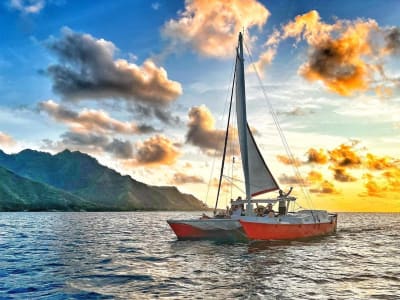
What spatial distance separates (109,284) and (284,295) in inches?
350

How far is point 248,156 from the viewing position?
1647 inches

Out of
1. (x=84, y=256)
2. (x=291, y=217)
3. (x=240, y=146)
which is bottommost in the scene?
(x=84, y=256)

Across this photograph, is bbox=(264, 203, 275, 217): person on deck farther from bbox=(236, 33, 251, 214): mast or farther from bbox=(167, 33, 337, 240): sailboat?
bbox=(236, 33, 251, 214): mast

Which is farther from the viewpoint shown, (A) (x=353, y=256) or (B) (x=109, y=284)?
(A) (x=353, y=256)

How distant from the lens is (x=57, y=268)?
2447 centimetres

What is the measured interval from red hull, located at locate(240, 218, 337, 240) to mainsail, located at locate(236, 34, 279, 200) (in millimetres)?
4265

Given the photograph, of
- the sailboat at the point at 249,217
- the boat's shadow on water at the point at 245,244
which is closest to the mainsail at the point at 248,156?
the sailboat at the point at 249,217

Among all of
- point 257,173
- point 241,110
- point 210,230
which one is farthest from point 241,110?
point 210,230

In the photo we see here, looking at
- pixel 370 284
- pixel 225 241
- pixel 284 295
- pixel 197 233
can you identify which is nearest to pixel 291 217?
pixel 225 241

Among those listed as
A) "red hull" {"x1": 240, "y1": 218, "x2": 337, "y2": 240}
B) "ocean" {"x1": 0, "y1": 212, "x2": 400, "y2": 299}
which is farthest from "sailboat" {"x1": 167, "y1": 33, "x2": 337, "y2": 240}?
"ocean" {"x1": 0, "y1": 212, "x2": 400, "y2": 299}

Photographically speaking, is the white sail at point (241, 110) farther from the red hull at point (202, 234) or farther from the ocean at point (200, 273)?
the ocean at point (200, 273)

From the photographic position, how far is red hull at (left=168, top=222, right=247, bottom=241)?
3922 centimetres

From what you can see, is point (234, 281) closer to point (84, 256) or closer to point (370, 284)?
point (370, 284)

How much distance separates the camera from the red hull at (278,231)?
36438 mm
